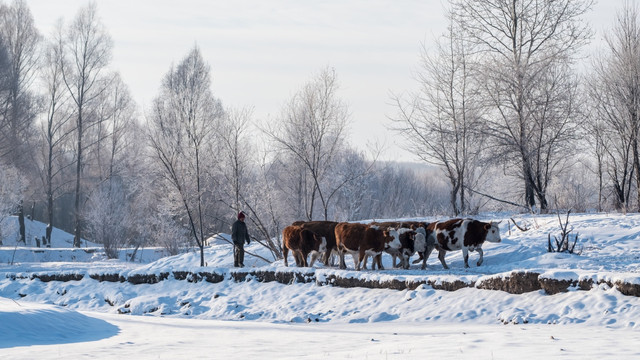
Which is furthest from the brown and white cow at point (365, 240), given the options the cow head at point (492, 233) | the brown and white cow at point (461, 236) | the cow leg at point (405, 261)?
the cow head at point (492, 233)

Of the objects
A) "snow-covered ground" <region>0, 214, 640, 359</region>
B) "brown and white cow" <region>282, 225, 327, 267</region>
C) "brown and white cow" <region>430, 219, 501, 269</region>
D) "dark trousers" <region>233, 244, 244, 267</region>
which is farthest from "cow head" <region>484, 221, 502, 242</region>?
"dark trousers" <region>233, 244, 244, 267</region>

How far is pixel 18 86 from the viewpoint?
148 ft

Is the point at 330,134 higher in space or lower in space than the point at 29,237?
higher

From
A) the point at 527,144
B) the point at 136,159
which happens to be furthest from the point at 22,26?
the point at 527,144

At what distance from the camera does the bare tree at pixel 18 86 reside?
43.0 metres

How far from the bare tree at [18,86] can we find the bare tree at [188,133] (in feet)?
24.1

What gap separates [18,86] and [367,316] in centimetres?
3595

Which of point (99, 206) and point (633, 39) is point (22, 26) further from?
point (633, 39)

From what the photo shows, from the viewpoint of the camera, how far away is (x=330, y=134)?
33.3m

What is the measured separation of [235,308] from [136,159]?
46677 mm

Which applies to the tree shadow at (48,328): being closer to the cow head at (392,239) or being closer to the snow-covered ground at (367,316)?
the snow-covered ground at (367,316)

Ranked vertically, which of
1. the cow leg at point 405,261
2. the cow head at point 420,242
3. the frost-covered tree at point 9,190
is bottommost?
the cow leg at point 405,261

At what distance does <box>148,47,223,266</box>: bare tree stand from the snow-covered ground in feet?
28.7

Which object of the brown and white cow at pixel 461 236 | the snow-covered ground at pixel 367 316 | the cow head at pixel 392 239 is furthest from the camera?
the brown and white cow at pixel 461 236
